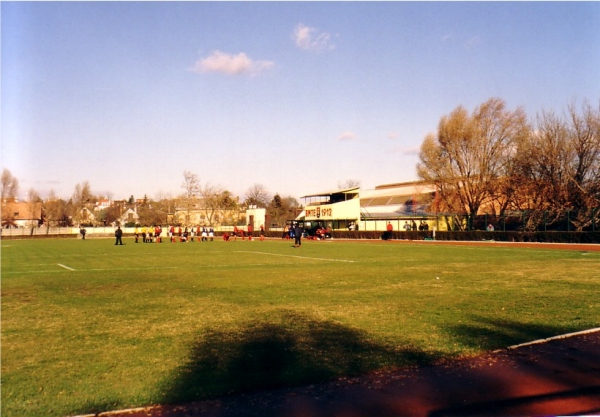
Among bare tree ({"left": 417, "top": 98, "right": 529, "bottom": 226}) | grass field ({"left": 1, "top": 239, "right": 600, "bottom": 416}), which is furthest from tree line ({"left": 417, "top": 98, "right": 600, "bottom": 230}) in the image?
grass field ({"left": 1, "top": 239, "right": 600, "bottom": 416})

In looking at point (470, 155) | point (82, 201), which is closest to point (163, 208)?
point (82, 201)

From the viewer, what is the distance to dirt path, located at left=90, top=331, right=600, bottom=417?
530 centimetres

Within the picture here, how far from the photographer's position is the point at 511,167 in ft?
180

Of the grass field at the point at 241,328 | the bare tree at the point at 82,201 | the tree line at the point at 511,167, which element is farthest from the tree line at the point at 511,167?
the bare tree at the point at 82,201

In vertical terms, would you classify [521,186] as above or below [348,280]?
above

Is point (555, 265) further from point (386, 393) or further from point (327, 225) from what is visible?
point (327, 225)

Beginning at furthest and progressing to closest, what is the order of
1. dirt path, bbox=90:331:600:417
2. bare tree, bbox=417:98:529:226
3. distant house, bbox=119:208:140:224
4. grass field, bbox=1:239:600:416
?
distant house, bbox=119:208:140:224
bare tree, bbox=417:98:529:226
grass field, bbox=1:239:600:416
dirt path, bbox=90:331:600:417

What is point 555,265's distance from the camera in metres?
21.5

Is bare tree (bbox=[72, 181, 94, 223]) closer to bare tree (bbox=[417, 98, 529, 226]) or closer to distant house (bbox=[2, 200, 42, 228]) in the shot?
distant house (bbox=[2, 200, 42, 228])

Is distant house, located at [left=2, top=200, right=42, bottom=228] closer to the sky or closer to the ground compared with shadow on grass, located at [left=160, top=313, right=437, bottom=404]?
closer to the sky

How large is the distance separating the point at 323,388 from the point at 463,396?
1601 millimetres

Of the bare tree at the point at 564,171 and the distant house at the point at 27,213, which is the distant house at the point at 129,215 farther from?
the bare tree at the point at 564,171

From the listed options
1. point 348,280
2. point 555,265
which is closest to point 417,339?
point 348,280

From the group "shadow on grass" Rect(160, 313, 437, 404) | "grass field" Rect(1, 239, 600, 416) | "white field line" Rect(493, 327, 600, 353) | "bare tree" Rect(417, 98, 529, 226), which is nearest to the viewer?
"shadow on grass" Rect(160, 313, 437, 404)
